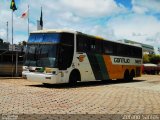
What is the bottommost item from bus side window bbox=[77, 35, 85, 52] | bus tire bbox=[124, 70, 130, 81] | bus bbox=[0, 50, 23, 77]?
bus tire bbox=[124, 70, 130, 81]

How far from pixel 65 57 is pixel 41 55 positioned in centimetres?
133

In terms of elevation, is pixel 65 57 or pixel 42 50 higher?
pixel 42 50

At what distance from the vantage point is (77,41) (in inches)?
876

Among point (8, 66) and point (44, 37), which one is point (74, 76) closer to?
point (44, 37)

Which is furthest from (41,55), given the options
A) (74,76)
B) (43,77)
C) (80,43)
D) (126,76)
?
(126,76)

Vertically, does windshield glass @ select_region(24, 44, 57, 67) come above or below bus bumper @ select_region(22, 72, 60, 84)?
above

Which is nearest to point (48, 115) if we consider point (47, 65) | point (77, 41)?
point (47, 65)

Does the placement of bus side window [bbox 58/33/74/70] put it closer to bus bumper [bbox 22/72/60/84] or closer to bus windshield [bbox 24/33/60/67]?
bus windshield [bbox 24/33/60/67]

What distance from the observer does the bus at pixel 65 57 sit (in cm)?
2047

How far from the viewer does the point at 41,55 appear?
68.2 ft

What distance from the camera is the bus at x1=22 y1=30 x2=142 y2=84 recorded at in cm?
2047

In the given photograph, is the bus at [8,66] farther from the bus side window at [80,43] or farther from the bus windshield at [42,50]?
the bus windshield at [42,50]

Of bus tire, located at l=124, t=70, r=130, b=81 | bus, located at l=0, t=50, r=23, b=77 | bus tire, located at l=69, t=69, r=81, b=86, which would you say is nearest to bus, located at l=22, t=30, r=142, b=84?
bus tire, located at l=69, t=69, r=81, b=86

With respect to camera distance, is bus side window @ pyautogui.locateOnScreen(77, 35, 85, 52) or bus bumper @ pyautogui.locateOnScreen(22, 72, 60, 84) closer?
bus bumper @ pyautogui.locateOnScreen(22, 72, 60, 84)
